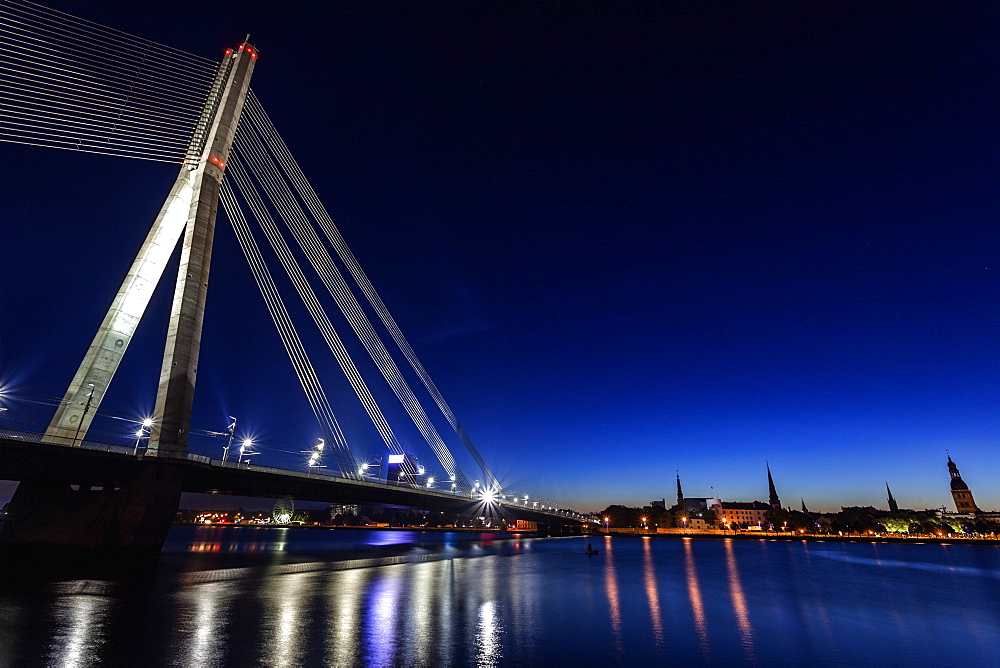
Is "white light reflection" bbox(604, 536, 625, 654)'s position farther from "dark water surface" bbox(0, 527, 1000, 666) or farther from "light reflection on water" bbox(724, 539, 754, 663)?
"light reflection on water" bbox(724, 539, 754, 663)

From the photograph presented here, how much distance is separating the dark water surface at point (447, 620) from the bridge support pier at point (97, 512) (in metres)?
2.29

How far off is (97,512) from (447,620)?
2950 cm

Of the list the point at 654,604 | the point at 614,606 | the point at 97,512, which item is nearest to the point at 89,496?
the point at 97,512

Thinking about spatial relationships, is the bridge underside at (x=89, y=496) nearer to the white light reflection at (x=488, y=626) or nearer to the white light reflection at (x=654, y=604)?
the white light reflection at (x=488, y=626)

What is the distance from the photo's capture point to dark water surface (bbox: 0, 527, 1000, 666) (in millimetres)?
15703

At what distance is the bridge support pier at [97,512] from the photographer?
3441 centimetres

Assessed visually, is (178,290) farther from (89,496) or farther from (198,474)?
(89,496)

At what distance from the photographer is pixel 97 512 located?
35.4 metres

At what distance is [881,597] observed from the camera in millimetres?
38312

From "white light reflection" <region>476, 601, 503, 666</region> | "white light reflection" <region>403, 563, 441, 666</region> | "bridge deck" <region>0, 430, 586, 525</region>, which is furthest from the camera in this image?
"bridge deck" <region>0, 430, 586, 525</region>

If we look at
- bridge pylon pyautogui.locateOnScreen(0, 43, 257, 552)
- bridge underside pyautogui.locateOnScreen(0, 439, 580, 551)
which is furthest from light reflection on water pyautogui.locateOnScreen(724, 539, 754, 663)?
bridge underside pyautogui.locateOnScreen(0, 439, 580, 551)

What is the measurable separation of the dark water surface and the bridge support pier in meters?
2.29

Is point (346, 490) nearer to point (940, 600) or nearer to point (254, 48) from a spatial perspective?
point (254, 48)

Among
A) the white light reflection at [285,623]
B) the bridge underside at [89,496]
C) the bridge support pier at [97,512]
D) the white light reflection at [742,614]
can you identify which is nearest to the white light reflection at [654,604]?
the white light reflection at [742,614]
